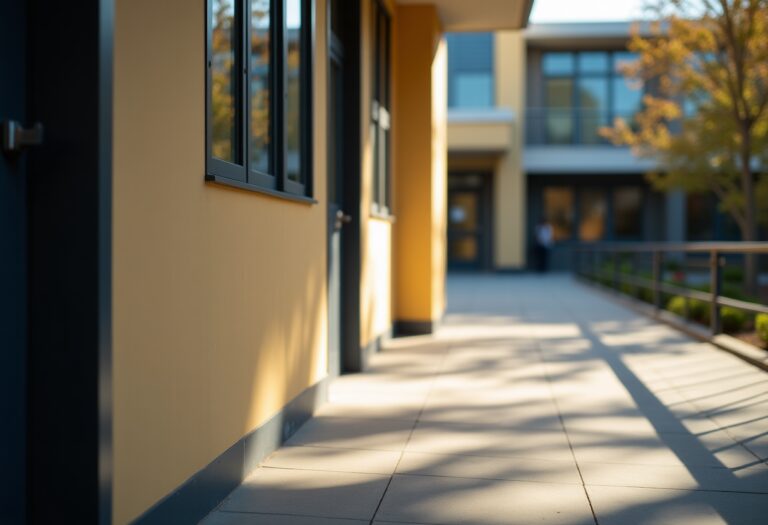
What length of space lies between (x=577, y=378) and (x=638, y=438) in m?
1.91

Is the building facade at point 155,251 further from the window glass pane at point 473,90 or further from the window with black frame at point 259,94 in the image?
the window glass pane at point 473,90

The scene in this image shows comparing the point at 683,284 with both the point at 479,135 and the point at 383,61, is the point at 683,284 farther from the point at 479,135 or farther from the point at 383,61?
the point at 479,135

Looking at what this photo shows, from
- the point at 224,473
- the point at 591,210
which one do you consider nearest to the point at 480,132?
the point at 591,210

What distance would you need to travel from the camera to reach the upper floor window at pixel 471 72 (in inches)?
942

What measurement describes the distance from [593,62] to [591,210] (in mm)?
4395

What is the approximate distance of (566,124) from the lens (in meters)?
24.5

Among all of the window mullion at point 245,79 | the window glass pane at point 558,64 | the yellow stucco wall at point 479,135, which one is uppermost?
the window glass pane at point 558,64

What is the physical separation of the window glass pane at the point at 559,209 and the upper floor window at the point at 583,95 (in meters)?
1.70

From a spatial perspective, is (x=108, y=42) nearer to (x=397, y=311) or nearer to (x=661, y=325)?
(x=397, y=311)

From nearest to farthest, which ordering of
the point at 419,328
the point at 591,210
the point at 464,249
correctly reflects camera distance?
1. the point at 419,328
2. the point at 464,249
3. the point at 591,210

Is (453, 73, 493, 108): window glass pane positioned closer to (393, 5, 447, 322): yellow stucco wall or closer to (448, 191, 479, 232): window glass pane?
(448, 191, 479, 232): window glass pane

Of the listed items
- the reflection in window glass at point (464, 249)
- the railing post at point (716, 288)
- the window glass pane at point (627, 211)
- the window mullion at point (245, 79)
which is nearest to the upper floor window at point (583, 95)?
the window glass pane at point (627, 211)

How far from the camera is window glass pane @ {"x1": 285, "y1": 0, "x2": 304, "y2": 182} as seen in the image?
4.68m

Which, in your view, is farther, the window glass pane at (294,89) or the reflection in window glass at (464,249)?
the reflection in window glass at (464,249)
